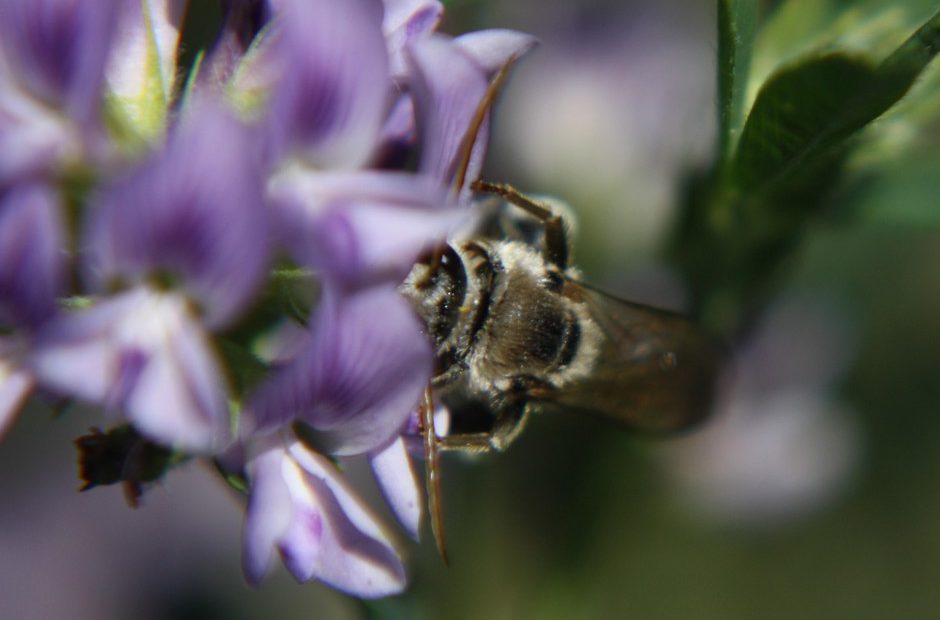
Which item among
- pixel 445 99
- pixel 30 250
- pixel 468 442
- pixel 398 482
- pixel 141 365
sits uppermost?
pixel 445 99

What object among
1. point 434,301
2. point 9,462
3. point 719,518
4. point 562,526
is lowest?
point 9,462

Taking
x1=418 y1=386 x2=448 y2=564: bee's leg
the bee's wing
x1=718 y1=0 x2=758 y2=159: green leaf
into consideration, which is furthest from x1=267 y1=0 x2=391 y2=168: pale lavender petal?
the bee's wing

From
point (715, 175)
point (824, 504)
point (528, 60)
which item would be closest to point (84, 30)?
point (715, 175)

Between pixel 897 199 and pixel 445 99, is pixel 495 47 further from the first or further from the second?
pixel 897 199

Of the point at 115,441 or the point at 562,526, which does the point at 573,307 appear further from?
the point at 562,526

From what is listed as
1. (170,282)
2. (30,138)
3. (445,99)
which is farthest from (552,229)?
(30,138)

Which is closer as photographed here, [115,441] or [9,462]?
[115,441]
